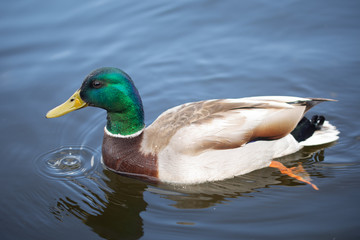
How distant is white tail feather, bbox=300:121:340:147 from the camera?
5652mm

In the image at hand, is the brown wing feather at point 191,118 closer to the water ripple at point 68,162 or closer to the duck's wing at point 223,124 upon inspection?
the duck's wing at point 223,124

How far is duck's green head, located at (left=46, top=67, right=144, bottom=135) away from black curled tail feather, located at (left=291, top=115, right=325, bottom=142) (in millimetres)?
1918

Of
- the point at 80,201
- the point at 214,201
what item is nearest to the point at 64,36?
the point at 80,201

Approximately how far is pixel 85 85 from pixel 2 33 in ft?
13.5

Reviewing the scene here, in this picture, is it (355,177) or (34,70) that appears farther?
(34,70)

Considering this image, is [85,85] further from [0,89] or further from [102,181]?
[0,89]

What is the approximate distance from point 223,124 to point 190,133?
1.26ft

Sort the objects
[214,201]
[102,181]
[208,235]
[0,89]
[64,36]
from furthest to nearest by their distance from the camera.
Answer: [64,36] → [0,89] → [102,181] → [214,201] → [208,235]

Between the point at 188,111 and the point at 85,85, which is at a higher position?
the point at 85,85

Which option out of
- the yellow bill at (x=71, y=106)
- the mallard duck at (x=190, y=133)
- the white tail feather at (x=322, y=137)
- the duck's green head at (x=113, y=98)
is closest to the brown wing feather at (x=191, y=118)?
the mallard duck at (x=190, y=133)

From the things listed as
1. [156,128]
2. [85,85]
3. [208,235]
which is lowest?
[208,235]

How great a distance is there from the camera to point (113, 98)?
5.22 metres

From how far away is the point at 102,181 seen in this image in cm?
554

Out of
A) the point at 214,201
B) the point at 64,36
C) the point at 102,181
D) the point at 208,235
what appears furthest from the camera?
the point at 64,36
